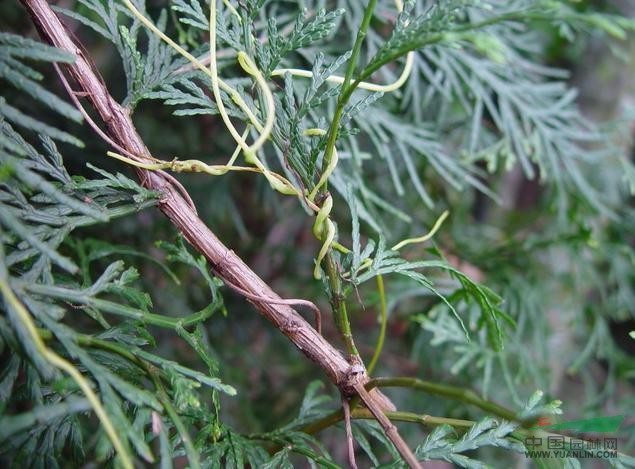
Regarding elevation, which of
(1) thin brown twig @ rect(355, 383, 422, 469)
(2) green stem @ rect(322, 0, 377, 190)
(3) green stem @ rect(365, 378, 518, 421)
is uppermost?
(2) green stem @ rect(322, 0, 377, 190)

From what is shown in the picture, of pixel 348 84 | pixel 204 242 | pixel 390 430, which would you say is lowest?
pixel 390 430

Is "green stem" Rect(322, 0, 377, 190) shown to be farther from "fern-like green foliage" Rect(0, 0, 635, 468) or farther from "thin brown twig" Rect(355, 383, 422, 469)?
"thin brown twig" Rect(355, 383, 422, 469)

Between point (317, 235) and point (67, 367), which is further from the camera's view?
point (317, 235)

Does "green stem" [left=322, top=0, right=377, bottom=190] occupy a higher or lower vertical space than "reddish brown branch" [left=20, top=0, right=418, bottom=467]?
higher

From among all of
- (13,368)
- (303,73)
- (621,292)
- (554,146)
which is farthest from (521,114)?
(13,368)

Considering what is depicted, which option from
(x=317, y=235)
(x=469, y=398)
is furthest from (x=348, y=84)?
(x=469, y=398)

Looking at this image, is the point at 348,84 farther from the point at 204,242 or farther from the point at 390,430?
the point at 390,430

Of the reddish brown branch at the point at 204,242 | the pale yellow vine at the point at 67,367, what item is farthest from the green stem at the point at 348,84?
the pale yellow vine at the point at 67,367

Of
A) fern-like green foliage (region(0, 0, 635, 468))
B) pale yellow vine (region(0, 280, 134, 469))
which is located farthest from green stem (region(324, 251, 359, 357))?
pale yellow vine (region(0, 280, 134, 469))

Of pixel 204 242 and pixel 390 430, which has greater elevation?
pixel 204 242
